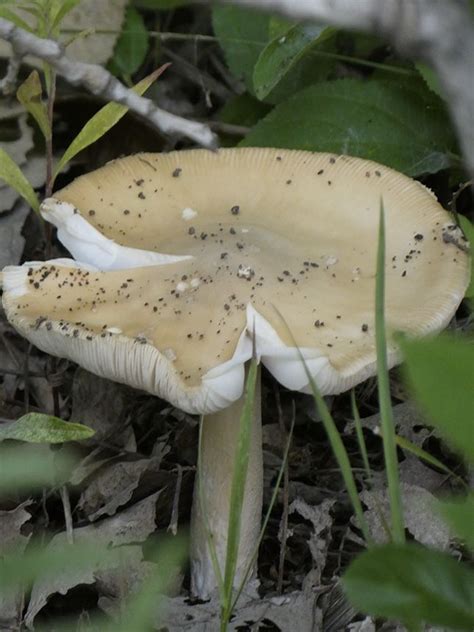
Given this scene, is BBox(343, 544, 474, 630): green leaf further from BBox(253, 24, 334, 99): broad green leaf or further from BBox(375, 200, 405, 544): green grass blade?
BBox(253, 24, 334, 99): broad green leaf

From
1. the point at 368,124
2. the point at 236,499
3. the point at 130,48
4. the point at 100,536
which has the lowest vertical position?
the point at 100,536

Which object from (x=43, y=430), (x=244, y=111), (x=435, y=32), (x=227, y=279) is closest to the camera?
(x=435, y=32)

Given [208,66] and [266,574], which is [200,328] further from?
[208,66]

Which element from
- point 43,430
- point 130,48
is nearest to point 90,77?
point 43,430

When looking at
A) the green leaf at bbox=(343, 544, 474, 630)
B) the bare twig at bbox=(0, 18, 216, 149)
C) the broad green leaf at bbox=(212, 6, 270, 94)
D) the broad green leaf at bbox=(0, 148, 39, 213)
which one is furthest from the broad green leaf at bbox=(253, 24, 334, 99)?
the green leaf at bbox=(343, 544, 474, 630)

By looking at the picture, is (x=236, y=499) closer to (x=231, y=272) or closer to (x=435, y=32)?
(x=231, y=272)
